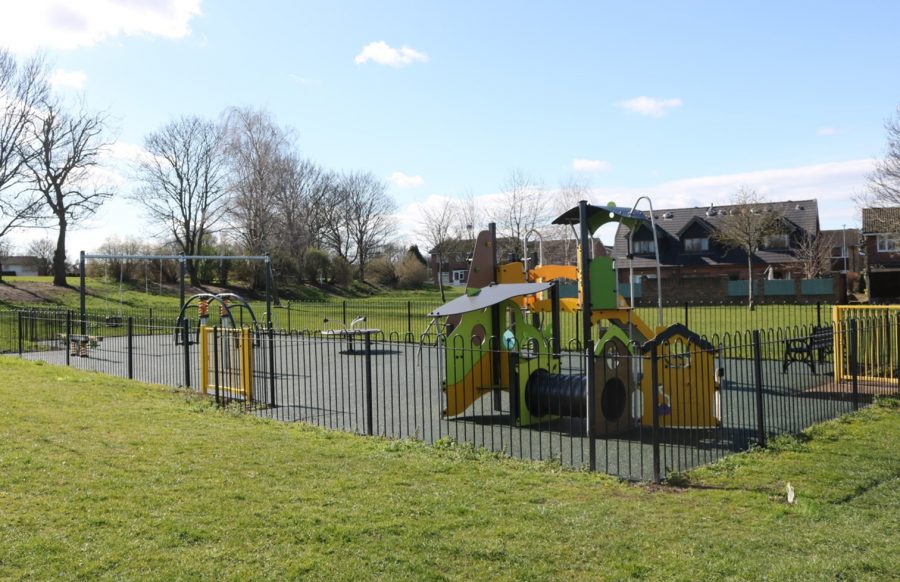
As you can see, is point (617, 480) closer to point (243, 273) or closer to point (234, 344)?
point (234, 344)

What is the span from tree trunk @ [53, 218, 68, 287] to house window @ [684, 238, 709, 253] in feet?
134

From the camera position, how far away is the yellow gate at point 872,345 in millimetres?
11547

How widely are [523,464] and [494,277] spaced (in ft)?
20.2

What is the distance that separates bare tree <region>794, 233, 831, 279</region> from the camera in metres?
47.2

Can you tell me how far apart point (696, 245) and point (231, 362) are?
156ft

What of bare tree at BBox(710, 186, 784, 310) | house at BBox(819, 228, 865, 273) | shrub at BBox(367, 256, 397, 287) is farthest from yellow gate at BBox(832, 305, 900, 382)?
shrub at BBox(367, 256, 397, 287)

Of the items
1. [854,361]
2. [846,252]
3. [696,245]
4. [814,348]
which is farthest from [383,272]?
[854,361]

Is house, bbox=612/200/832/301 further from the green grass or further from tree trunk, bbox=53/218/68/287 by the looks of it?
the green grass

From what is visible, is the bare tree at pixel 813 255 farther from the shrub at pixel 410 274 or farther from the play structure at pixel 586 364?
the play structure at pixel 586 364

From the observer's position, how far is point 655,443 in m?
6.60

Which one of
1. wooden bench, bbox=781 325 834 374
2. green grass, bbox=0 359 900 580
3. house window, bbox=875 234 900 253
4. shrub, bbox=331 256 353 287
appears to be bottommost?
green grass, bbox=0 359 900 580

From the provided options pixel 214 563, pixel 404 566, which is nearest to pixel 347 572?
pixel 404 566

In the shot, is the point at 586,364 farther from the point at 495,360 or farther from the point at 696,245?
the point at 696,245

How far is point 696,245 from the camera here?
53781 millimetres
